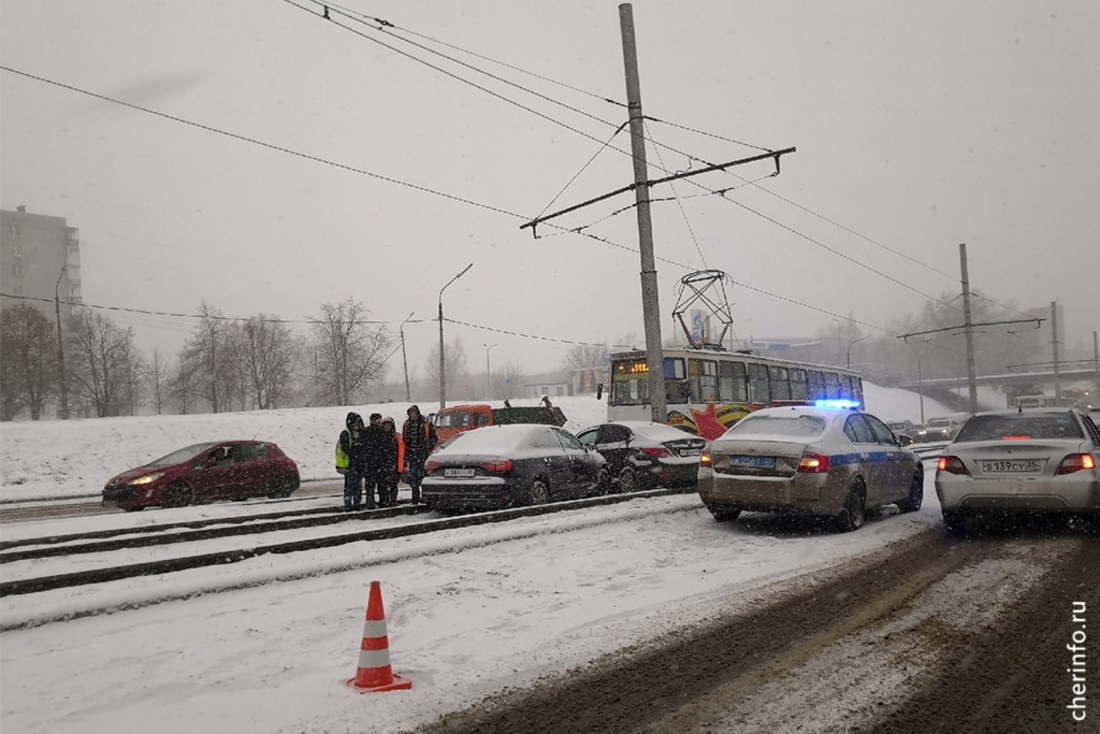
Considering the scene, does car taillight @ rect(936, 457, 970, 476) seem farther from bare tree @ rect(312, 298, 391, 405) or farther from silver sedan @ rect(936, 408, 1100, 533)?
bare tree @ rect(312, 298, 391, 405)

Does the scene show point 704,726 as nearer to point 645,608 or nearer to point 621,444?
point 645,608

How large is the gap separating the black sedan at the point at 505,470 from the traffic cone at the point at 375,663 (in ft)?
22.7

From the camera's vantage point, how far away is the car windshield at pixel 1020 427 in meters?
9.29

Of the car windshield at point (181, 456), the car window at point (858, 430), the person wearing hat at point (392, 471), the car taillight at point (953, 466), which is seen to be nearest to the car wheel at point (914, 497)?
the car window at point (858, 430)

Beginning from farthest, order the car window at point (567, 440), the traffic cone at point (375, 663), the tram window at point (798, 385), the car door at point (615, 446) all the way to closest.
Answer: the tram window at point (798, 385), the car door at point (615, 446), the car window at point (567, 440), the traffic cone at point (375, 663)

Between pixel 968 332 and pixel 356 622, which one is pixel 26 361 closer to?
pixel 356 622

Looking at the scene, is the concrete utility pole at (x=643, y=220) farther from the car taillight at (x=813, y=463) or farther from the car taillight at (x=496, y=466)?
the car taillight at (x=813, y=463)

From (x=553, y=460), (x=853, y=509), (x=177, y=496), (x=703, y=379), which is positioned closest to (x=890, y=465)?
(x=853, y=509)

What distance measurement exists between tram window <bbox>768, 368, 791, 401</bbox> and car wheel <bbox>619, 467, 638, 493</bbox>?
12433mm

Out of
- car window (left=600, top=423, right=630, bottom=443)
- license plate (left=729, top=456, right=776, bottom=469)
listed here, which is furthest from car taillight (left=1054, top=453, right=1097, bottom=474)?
car window (left=600, top=423, right=630, bottom=443)

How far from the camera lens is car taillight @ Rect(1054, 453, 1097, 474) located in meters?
8.59

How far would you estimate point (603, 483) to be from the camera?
1486 centimetres

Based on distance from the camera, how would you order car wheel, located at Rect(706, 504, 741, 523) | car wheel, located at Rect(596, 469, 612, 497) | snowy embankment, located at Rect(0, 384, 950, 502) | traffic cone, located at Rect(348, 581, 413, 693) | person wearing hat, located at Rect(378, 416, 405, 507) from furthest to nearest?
snowy embankment, located at Rect(0, 384, 950, 502) < car wheel, located at Rect(596, 469, 612, 497) < person wearing hat, located at Rect(378, 416, 405, 507) < car wheel, located at Rect(706, 504, 741, 523) < traffic cone, located at Rect(348, 581, 413, 693)

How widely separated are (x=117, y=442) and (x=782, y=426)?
3024cm
